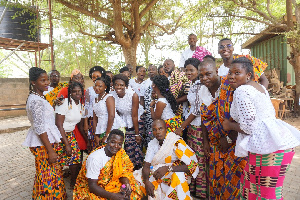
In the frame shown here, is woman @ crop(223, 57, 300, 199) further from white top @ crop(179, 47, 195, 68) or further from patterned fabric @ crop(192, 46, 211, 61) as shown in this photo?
white top @ crop(179, 47, 195, 68)

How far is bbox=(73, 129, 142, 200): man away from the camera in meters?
2.83

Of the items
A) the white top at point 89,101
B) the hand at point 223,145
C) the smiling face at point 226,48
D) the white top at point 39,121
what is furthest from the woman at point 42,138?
the smiling face at point 226,48

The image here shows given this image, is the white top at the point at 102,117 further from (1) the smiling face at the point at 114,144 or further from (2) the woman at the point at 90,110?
(1) the smiling face at the point at 114,144

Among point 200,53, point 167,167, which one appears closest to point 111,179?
point 167,167

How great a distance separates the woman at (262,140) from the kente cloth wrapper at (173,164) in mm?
1097

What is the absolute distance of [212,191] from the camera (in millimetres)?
3168

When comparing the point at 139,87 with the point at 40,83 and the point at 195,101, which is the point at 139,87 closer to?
the point at 195,101

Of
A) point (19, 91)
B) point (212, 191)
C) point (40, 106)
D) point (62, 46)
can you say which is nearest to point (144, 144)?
point (212, 191)

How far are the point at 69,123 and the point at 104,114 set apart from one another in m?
0.55

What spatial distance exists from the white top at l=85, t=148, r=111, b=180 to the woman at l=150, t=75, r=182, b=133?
3.31 feet

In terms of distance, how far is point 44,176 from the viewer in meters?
3.08

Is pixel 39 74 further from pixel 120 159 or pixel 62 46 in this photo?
pixel 62 46

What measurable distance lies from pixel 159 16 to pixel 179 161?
11.8 metres

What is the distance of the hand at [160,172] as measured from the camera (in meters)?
3.13
